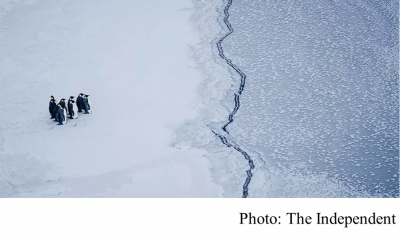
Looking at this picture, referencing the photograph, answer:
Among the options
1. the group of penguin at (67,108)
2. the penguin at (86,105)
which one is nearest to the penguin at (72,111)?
the group of penguin at (67,108)

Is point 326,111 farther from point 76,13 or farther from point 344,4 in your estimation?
point 76,13

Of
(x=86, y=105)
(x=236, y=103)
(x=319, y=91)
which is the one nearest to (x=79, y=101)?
(x=86, y=105)

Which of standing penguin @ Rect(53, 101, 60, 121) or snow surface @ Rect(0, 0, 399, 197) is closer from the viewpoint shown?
snow surface @ Rect(0, 0, 399, 197)

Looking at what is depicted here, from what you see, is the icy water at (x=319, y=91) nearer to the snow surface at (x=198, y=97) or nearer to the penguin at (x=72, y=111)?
the snow surface at (x=198, y=97)

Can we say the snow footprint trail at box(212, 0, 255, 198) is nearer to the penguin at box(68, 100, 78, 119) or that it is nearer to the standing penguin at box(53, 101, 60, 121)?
the penguin at box(68, 100, 78, 119)

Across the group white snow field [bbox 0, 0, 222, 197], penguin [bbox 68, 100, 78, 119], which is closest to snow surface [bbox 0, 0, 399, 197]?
white snow field [bbox 0, 0, 222, 197]

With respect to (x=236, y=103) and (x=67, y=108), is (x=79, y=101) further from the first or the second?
(x=236, y=103)
